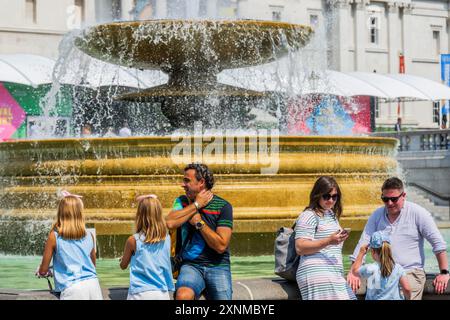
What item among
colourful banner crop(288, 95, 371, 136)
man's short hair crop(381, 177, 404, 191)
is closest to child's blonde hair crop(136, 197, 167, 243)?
man's short hair crop(381, 177, 404, 191)

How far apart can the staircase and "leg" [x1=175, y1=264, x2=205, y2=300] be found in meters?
18.9

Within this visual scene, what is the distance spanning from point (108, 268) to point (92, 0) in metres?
37.1

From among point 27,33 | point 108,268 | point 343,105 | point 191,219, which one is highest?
point 27,33

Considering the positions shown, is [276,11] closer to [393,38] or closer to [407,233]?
[393,38]

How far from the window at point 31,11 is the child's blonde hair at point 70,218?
1626 inches

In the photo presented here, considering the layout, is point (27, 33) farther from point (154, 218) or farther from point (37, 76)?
point (154, 218)

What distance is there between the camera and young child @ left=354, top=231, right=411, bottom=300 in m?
5.94

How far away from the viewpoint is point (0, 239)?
422 inches

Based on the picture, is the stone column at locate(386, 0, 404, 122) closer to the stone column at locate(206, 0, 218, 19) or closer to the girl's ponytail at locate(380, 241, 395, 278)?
the stone column at locate(206, 0, 218, 19)

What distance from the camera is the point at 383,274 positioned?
5965 mm

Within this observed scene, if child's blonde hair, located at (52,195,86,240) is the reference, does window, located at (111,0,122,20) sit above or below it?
above

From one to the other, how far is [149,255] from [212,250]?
0.41 meters

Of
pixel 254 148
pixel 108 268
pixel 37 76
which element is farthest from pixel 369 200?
pixel 37 76

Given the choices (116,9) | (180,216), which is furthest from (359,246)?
(116,9)
